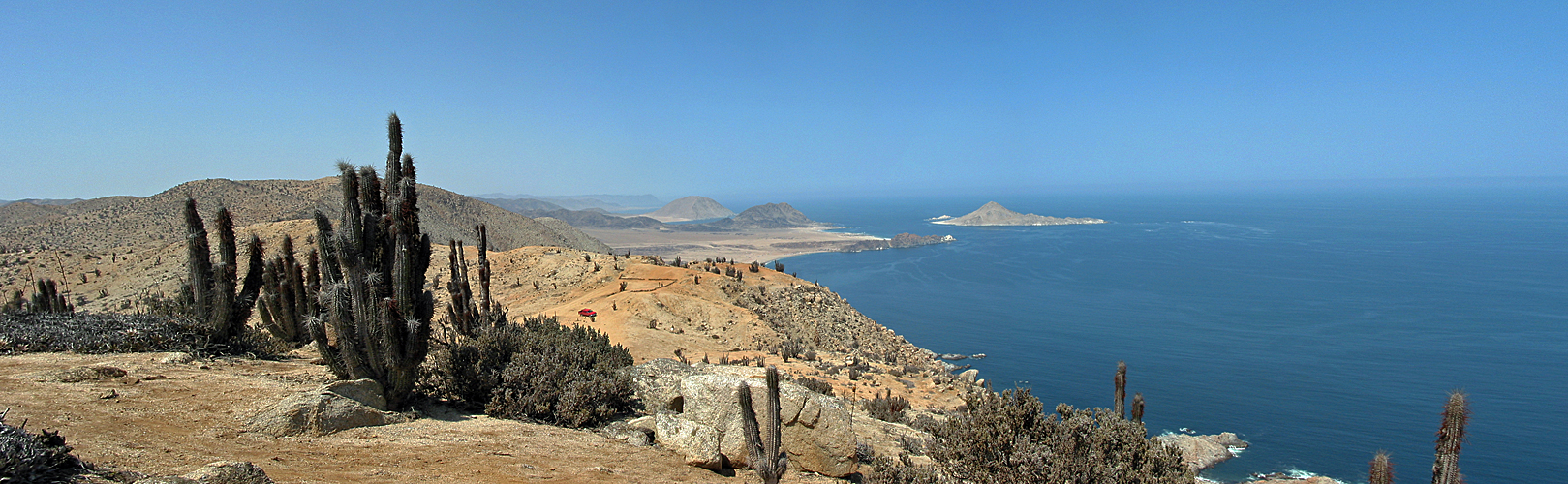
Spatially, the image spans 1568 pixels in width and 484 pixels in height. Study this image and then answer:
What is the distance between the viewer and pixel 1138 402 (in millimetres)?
10742

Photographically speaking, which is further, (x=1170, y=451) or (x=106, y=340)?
(x=106, y=340)

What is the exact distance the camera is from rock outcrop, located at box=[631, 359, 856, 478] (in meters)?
7.15

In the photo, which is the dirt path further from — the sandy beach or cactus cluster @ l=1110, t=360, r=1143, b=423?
the sandy beach

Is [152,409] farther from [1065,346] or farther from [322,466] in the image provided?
[1065,346]

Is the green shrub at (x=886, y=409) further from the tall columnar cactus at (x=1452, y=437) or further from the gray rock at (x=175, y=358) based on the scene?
the gray rock at (x=175, y=358)

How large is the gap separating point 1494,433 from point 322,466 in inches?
1269

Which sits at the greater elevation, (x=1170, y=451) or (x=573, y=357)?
→ (x=573, y=357)

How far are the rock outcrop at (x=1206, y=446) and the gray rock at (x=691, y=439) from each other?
16.1 metres

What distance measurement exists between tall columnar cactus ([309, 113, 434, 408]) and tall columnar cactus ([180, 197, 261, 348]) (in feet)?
11.0

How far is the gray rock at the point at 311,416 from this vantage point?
241 inches

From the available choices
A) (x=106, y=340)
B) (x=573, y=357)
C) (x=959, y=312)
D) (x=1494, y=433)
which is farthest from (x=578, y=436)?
(x=959, y=312)

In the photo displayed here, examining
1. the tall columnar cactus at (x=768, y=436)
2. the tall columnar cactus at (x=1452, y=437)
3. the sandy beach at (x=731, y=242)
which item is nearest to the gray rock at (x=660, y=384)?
the tall columnar cactus at (x=768, y=436)

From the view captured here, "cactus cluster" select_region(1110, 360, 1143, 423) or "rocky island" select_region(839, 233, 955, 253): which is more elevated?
"cactus cluster" select_region(1110, 360, 1143, 423)

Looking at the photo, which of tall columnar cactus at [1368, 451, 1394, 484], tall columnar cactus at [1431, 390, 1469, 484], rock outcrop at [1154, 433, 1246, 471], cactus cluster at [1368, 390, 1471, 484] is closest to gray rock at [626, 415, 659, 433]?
tall columnar cactus at [1368, 451, 1394, 484]
